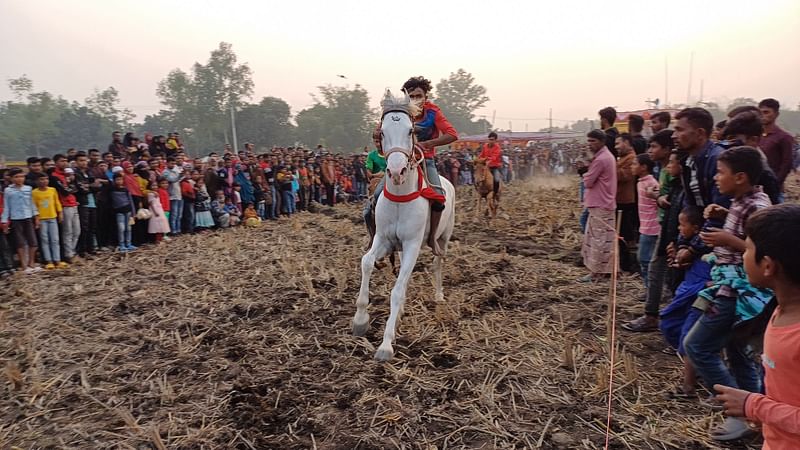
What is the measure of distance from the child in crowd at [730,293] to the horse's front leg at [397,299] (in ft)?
8.32

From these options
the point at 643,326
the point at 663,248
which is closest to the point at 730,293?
the point at 663,248

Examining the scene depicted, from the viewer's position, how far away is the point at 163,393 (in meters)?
3.94

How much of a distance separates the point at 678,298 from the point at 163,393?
14.2 ft

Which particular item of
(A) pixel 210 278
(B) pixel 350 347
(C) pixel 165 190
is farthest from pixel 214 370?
(C) pixel 165 190

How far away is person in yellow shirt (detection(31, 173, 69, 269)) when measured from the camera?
346 inches

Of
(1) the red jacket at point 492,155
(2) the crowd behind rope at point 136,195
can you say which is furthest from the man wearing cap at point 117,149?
(1) the red jacket at point 492,155

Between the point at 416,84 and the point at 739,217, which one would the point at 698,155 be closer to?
the point at 739,217

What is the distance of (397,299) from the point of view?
190 inches

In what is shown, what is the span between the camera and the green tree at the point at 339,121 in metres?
69.2

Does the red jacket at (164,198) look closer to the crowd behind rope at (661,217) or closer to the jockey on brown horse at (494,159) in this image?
the crowd behind rope at (661,217)

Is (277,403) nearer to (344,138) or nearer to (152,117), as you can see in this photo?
(344,138)

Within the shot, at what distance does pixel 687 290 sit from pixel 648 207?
2286 millimetres

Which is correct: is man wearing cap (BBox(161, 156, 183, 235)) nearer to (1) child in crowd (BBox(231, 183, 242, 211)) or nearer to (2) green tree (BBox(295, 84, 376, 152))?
(1) child in crowd (BBox(231, 183, 242, 211))

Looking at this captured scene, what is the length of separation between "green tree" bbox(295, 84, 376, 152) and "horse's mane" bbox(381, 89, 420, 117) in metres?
64.1
